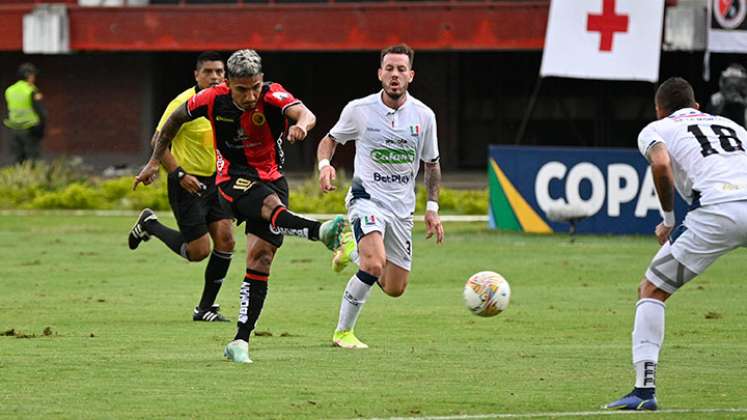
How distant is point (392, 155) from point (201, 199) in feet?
9.68

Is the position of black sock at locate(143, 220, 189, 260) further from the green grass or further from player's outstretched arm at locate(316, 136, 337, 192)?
player's outstretched arm at locate(316, 136, 337, 192)

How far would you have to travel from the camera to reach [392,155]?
11.7 m

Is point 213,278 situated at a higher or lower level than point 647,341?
lower

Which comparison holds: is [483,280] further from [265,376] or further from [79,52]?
[79,52]

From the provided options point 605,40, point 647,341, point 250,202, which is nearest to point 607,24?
point 605,40

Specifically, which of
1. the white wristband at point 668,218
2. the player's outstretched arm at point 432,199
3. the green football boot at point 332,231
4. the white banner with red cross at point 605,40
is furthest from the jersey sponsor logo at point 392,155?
the white banner with red cross at point 605,40

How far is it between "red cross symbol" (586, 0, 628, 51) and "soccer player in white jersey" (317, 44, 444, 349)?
14933 mm

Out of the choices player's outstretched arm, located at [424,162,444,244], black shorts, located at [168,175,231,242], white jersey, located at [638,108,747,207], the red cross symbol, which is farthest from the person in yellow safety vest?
white jersey, located at [638,108,747,207]

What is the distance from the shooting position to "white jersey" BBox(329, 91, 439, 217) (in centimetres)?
1171

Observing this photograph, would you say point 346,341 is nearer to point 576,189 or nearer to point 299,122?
point 299,122

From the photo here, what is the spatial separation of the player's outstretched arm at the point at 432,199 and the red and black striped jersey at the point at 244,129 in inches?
55.0

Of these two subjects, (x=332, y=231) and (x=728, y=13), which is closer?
(x=332, y=231)

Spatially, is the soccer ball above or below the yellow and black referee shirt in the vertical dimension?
below

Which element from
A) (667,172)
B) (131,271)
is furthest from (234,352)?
(131,271)
